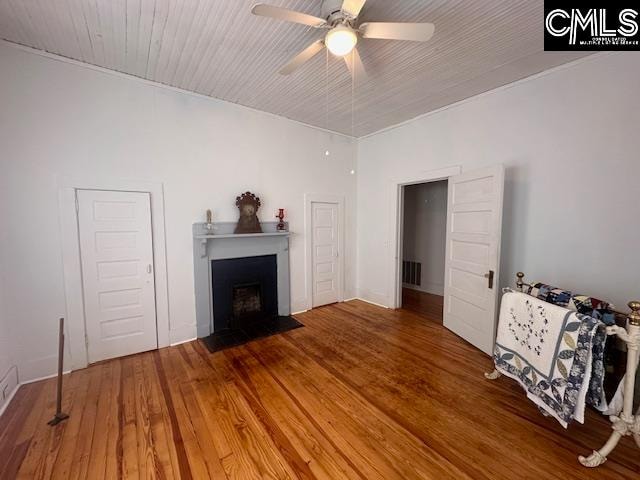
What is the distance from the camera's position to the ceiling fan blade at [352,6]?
150cm

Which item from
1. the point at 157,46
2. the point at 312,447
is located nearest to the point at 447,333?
the point at 312,447

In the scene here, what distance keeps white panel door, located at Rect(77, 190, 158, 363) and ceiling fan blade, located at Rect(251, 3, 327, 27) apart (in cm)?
225

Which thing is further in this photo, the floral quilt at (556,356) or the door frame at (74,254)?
the door frame at (74,254)

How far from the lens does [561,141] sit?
2473 mm

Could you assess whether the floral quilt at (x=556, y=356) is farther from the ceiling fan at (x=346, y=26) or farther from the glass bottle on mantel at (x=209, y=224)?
the glass bottle on mantel at (x=209, y=224)

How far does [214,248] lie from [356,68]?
8.62ft

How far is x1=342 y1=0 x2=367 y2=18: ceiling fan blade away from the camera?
150 centimetres

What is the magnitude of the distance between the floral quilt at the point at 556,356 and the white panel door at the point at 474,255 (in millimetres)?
686

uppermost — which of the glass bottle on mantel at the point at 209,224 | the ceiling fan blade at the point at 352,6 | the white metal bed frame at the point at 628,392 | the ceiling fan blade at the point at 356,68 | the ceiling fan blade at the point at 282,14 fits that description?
the ceiling fan blade at the point at 356,68

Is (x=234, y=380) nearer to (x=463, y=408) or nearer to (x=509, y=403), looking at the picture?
(x=463, y=408)

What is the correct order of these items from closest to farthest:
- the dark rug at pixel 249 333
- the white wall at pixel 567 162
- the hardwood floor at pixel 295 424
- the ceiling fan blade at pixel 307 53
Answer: the hardwood floor at pixel 295 424
the ceiling fan blade at pixel 307 53
the white wall at pixel 567 162
the dark rug at pixel 249 333

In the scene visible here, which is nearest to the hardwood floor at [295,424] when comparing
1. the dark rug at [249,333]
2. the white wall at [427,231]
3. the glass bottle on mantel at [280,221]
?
the dark rug at [249,333]

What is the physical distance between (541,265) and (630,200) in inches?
33.1

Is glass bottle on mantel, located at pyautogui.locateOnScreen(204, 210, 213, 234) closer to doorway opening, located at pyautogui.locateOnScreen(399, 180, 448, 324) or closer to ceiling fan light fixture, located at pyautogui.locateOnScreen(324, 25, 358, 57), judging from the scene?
ceiling fan light fixture, located at pyautogui.locateOnScreen(324, 25, 358, 57)
